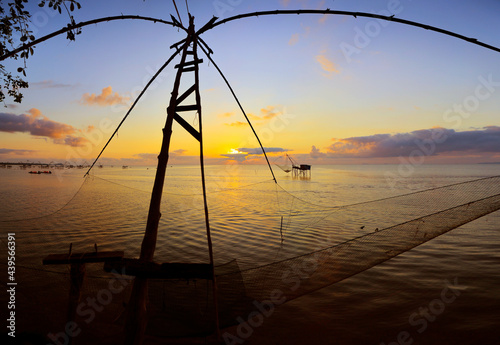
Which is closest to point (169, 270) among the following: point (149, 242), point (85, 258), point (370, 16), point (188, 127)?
point (149, 242)

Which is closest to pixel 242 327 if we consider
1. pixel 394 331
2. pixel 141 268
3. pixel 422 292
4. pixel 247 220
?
pixel 141 268

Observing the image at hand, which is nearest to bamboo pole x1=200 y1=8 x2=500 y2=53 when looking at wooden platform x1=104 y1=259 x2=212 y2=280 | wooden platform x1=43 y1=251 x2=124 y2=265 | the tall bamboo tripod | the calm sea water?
the tall bamboo tripod

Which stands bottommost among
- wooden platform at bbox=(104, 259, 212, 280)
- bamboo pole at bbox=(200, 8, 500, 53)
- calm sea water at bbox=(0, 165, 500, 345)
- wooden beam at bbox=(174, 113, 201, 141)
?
calm sea water at bbox=(0, 165, 500, 345)

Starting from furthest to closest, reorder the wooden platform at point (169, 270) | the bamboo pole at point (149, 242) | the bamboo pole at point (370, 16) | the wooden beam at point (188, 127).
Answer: the wooden beam at point (188, 127) < the bamboo pole at point (149, 242) < the wooden platform at point (169, 270) < the bamboo pole at point (370, 16)

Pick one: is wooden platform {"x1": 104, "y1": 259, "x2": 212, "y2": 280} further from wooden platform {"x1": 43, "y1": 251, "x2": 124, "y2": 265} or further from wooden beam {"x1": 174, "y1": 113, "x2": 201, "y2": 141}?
wooden beam {"x1": 174, "y1": 113, "x2": 201, "y2": 141}

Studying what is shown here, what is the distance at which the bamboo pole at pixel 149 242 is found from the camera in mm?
3398

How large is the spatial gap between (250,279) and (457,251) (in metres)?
8.02

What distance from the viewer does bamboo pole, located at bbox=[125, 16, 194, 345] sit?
340 cm

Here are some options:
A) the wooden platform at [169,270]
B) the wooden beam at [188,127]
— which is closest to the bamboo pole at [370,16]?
the wooden beam at [188,127]

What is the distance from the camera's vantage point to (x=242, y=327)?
452cm

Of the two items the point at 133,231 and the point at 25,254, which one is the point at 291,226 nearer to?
the point at 133,231

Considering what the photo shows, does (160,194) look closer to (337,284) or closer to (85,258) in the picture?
(85,258)

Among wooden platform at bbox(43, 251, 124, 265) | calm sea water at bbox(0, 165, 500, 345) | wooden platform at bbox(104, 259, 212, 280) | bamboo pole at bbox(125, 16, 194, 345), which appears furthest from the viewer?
calm sea water at bbox(0, 165, 500, 345)

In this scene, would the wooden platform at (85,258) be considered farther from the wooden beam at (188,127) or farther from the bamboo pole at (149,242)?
the wooden beam at (188,127)
